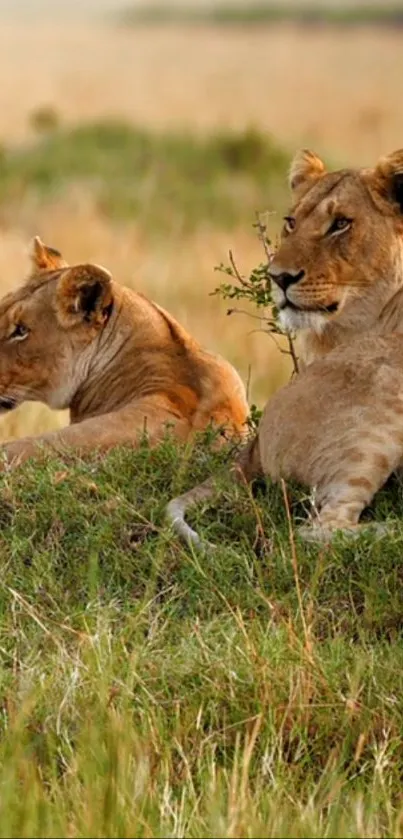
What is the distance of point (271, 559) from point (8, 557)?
0.67 m

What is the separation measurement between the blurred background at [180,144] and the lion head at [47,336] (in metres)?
0.93

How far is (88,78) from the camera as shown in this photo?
3438 cm

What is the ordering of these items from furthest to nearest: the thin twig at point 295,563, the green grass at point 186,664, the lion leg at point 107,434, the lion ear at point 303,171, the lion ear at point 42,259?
1. the lion ear at point 42,259
2. the lion ear at point 303,171
3. the lion leg at point 107,434
4. the thin twig at point 295,563
5. the green grass at point 186,664

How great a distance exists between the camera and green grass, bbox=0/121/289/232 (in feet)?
52.0

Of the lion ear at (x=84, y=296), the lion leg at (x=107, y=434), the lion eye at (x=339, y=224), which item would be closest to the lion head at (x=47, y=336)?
the lion ear at (x=84, y=296)

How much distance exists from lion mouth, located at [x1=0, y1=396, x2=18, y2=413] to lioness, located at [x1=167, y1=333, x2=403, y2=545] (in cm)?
99

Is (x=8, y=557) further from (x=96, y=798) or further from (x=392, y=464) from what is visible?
(x=96, y=798)

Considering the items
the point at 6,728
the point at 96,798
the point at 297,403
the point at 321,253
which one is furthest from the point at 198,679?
the point at 321,253

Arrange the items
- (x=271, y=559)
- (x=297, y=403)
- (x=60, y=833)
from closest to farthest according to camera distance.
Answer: (x=60, y=833) < (x=271, y=559) < (x=297, y=403)

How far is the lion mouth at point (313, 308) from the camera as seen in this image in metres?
5.24

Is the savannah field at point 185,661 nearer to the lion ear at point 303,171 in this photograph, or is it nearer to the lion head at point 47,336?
the lion head at point 47,336

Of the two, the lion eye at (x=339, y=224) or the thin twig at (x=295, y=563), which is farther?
the lion eye at (x=339, y=224)

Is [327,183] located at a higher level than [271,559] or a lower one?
higher

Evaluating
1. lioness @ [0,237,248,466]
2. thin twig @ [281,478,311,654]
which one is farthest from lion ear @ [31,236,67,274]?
thin twig @ [281,478,311,654]
